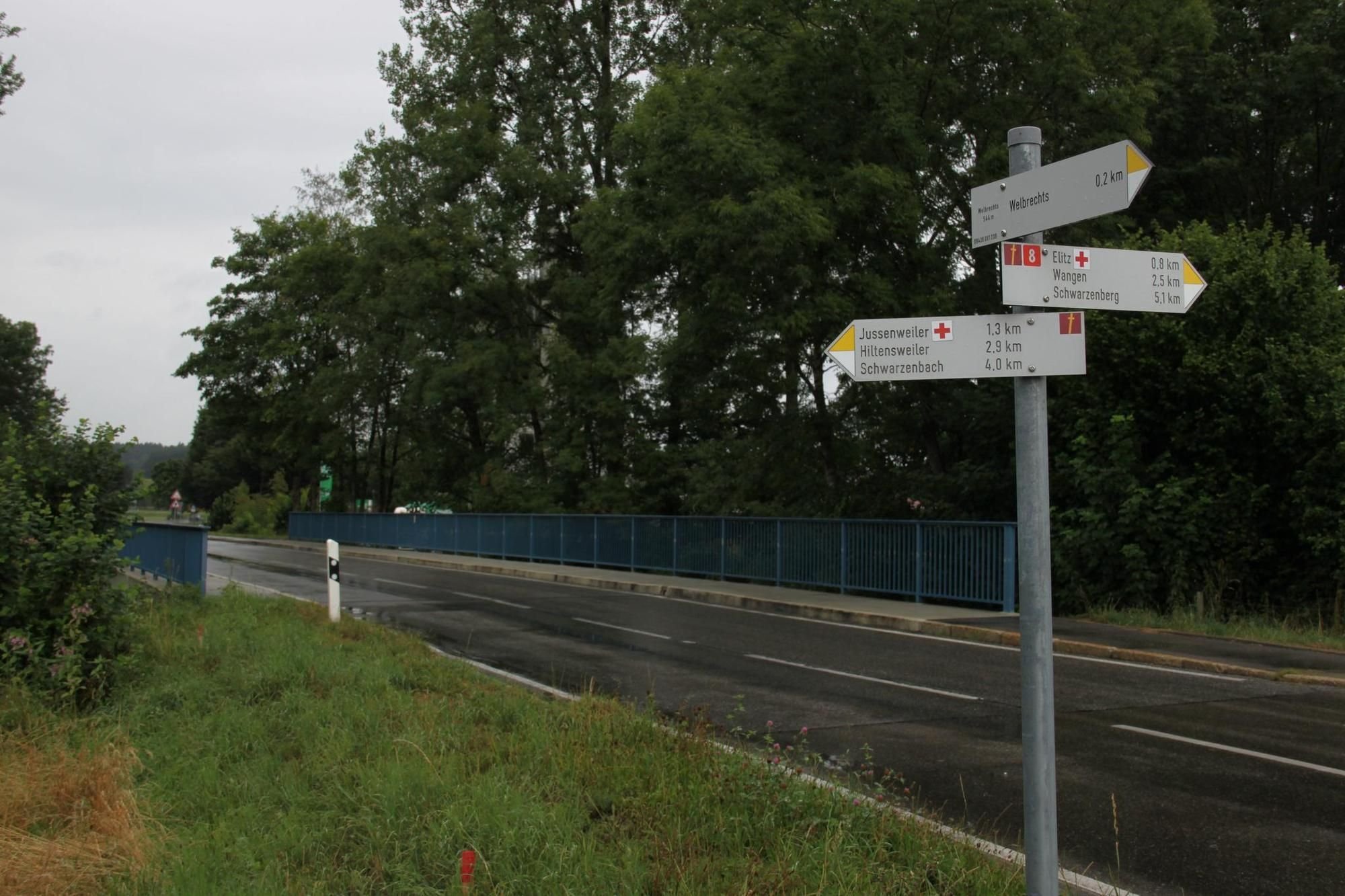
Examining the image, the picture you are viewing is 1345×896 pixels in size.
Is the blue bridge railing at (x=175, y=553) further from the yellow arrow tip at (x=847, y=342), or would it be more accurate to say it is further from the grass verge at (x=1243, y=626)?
the yellow arrow tip at (x=847, y=342)

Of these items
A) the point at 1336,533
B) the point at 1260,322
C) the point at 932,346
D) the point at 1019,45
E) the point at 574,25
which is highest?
the point at 574,25

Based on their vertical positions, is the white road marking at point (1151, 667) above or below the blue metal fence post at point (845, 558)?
below

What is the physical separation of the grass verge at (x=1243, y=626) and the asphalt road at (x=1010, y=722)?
253 centimetres

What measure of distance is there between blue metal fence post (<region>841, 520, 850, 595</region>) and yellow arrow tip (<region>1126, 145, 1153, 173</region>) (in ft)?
54.2

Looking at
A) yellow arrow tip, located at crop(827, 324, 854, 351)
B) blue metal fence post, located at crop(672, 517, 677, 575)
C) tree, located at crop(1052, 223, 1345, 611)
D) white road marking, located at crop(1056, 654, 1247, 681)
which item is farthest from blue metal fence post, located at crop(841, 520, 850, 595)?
yellow arrow tip, located at crop(827, 324, 854, 351)

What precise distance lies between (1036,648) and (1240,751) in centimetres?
528

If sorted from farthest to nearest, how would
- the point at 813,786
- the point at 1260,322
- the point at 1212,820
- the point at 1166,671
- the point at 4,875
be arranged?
1. the point at 1260,322
2. the point at 1166,671
3. the point at 1212,820
4. the point at 813,786
5. the point at 4,875

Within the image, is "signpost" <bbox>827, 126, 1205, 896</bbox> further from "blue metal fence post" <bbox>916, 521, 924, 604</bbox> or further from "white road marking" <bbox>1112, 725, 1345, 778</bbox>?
"blue metal fence post" <bbox>916, 521, 924, 604</bbox>

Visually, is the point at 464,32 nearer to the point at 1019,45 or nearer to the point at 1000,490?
the point at 1019,45

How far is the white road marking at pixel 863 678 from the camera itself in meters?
9.96

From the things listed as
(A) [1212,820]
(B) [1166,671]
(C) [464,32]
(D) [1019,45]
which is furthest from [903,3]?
(C) [464,32]

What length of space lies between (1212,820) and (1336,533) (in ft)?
33.2

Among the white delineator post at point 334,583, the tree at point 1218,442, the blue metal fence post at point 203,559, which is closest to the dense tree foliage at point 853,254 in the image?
the tree at point 1218,442

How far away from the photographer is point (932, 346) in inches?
141
